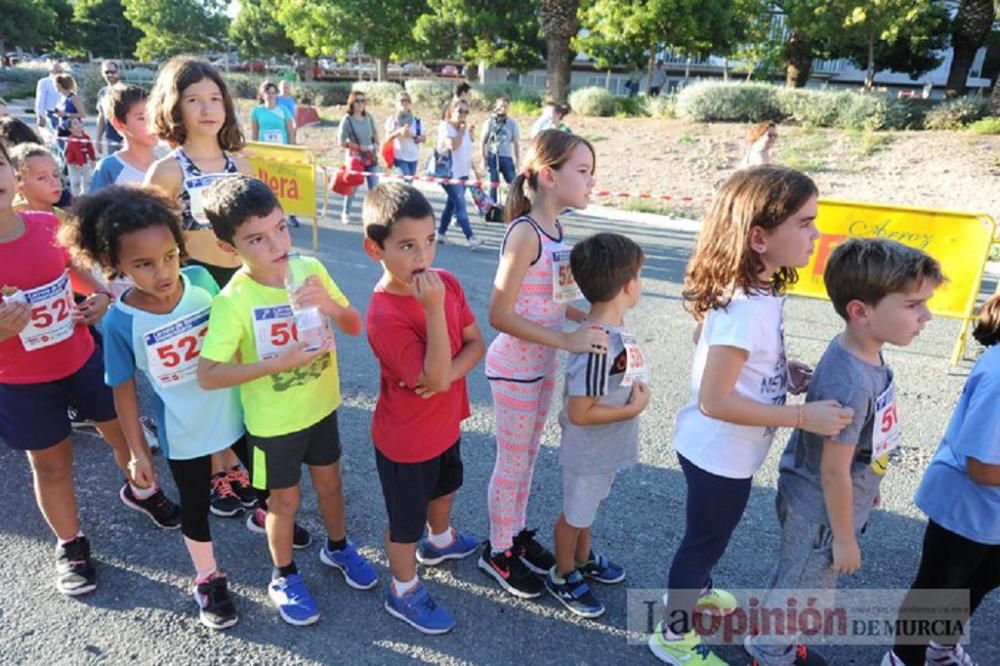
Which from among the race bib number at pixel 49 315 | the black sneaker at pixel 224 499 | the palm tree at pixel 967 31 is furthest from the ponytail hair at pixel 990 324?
the palm tree at pixel 967 31

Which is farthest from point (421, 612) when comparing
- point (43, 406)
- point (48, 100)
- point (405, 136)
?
point (48, 100)

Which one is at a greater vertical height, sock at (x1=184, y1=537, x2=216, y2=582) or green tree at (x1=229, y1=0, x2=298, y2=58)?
green tree at (x1=229, y1=0, x2=298, y2=58)

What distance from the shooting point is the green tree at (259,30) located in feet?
130

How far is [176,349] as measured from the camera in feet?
7.29

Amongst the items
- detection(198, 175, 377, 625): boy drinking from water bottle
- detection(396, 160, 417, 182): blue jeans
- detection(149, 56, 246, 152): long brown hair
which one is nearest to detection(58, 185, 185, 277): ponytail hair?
detection(198, 175, 377, 625): boy drinking from water bottle

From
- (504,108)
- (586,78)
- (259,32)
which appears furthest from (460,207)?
(259,32)

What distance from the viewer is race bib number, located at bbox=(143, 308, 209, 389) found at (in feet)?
7.16

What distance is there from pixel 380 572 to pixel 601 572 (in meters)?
0.96

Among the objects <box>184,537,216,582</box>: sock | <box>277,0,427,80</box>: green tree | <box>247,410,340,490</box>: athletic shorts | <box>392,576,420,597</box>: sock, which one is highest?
<box>277,0,427,80</box>: green tree

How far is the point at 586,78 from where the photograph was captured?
37188mm

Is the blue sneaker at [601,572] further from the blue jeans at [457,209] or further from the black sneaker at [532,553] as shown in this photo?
the blue jeans at [457,209]

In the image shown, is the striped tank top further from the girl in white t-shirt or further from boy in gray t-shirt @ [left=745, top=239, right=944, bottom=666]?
boy in gray t-shirt @ [left=745, top=239, right=944, bottom=666]

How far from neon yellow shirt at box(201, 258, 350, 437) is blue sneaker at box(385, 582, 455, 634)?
79 centimetres

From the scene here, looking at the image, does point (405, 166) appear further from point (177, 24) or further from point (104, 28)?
point (104, 28)
